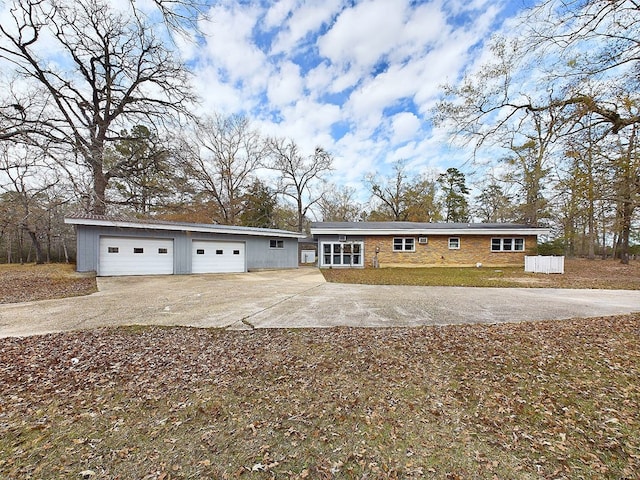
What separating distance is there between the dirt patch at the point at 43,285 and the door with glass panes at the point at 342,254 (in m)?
11.2

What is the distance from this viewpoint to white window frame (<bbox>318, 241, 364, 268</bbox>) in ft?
56.6

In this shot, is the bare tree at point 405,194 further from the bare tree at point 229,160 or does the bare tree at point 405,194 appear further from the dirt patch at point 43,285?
the dirt patch at point 43,285

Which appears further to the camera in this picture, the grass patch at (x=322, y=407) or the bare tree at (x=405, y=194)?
the bare tree at (x=405, y=194)

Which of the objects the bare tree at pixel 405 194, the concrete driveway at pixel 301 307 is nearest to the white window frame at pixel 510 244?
the concrete driveway at pixel 301 307

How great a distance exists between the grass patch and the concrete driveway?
43.4 inches

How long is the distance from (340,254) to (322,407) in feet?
48.6

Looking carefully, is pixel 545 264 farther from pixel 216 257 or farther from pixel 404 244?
pixel 216 257

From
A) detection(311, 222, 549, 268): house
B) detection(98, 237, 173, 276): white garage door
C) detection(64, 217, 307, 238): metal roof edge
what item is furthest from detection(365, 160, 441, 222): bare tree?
detection(98, 237, 173, 276): white garage door

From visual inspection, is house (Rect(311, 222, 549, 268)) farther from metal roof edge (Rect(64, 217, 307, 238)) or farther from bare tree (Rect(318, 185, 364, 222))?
bare tree (Rect(318, 185, 364, 222))

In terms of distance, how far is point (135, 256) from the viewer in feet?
40.5

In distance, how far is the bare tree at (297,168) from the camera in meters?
26.7

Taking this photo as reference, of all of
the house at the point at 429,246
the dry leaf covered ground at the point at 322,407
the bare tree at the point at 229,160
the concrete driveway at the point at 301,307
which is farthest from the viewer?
the bare tree at the point at 229,160

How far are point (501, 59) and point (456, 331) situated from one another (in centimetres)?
595

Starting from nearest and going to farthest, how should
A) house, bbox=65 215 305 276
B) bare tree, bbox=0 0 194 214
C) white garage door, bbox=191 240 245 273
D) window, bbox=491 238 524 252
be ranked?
bare tree, bbox=0 0 194 214
house, bbox=65 215 305 276
white garage door, bbox=191 240 245 273
window, bbox=491 238 524 252
